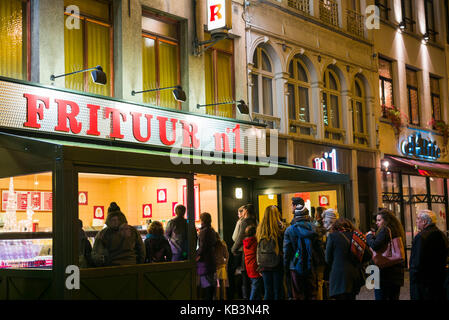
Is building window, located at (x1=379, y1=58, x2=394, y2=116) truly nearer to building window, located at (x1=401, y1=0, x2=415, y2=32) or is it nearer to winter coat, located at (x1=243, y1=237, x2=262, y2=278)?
building window, located at (x1=401, y1=0, x2=415, y2=32)

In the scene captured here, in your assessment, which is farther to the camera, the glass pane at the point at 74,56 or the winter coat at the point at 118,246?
the glass pane at the point at 74,56

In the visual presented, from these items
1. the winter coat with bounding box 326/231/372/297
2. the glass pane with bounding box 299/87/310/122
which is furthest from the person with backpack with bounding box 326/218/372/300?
the glass pane with bounding box 299/87/310/122

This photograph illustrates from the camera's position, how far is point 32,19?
12516mm

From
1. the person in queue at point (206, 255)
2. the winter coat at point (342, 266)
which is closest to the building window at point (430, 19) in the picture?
the person in queue at point (206, 255)

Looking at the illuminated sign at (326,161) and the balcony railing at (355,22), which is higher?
the balcony railing at (355,22)

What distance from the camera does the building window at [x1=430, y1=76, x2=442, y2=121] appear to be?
89.9 ft

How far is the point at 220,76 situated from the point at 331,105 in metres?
5.32

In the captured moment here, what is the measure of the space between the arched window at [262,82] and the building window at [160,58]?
2.80 m

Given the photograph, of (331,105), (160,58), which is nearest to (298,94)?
(331,105)

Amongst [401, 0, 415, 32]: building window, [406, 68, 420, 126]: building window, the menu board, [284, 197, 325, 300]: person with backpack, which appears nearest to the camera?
the menu board

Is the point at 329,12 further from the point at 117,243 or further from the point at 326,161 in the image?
the point at 117,243

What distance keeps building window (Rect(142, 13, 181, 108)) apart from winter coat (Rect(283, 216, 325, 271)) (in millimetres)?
5936

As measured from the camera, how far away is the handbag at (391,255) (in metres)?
9.91

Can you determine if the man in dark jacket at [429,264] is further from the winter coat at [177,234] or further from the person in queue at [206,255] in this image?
the person in queue at [206,255]
